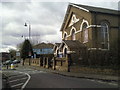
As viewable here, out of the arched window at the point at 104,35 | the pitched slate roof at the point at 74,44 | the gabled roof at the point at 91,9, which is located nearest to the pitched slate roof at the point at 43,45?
the gabled roof at the point at 91,9

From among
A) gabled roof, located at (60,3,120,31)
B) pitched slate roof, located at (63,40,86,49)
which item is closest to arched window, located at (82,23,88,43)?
pitched slate roof, located at (63,40,86,49)

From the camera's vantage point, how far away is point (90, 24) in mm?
31391

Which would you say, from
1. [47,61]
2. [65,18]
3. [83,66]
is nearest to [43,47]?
[65,18]

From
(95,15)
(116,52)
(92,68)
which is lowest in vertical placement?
(92,68)

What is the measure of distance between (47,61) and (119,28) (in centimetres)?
1378

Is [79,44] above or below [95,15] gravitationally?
below

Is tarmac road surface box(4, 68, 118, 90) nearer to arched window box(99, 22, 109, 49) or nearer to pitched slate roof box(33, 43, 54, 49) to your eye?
arched window box(99, 22, 109, 49)

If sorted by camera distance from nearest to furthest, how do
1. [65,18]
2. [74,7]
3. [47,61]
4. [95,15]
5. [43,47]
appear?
[95,15] → [47,61] → [74,7] → [65,18] → [43,47]

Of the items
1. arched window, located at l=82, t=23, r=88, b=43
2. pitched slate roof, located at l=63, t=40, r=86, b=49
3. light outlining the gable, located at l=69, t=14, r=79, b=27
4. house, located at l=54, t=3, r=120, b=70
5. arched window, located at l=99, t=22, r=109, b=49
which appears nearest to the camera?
house, located at l=54, t=3, r=120, b=70

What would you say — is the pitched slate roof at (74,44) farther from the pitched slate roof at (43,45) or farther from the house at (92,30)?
the pitched slate roof at (43,45)

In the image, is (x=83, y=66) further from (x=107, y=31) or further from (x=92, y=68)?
(x=107, y=31)

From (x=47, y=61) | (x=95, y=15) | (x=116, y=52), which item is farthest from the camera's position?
(x=47, y=61)

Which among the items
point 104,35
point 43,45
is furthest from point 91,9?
point 43,45

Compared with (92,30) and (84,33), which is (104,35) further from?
(84,33)
